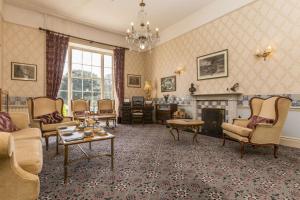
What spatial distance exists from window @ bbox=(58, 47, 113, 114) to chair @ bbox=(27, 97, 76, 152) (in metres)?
2.07

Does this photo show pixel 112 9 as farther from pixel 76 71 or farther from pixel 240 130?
pixel 240 130

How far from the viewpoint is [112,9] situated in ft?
17.7

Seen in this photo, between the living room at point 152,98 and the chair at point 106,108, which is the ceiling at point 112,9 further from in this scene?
the chair at point 106,108

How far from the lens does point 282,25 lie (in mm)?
3703

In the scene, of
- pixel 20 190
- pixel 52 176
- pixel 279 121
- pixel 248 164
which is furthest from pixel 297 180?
pixel 52 176

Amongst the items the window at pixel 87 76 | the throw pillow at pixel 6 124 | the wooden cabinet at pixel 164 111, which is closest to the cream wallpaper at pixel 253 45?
the wooden cabinet at pixel 164 111

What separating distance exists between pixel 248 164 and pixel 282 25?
3.20 metres

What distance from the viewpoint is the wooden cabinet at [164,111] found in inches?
246

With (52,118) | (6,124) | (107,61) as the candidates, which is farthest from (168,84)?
(6,124)

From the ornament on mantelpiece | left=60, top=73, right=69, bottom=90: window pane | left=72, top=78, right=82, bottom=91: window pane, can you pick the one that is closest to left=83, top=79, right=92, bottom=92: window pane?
left=72, top=78, right=82, bottom=91: window pane

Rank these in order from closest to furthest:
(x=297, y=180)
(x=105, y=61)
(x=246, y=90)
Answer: (x=297, y=180) → (x=246, y=90) → (x=105, y=61)

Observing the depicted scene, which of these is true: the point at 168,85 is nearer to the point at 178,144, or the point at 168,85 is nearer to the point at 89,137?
the point at 178,144

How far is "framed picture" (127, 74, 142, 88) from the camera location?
763cm

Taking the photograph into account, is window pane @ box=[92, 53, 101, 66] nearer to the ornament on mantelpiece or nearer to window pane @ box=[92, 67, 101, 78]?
window pane @ box=[92, 67, 101, 78]
